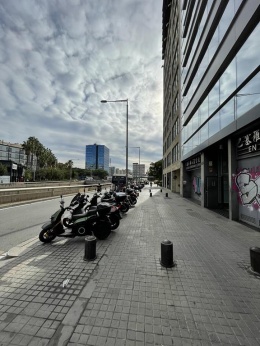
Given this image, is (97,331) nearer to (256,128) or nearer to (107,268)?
(107,268)

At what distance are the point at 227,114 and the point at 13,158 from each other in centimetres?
10604

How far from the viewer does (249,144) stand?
27.8ft

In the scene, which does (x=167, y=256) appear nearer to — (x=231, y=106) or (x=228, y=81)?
(x=231, y=106)

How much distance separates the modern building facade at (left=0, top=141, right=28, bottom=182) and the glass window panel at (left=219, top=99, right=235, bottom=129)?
66390 mm

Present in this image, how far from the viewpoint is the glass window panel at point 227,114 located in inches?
369

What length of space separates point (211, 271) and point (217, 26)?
13003 mm

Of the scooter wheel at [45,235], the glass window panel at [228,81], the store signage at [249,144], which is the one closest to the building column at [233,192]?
the store signage at [249,144]

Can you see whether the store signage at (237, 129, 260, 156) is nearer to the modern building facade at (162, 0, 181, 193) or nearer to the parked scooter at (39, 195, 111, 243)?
the parked scooter at (39, 195, 111, 243)

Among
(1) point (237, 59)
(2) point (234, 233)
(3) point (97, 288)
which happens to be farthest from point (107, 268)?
(1) point (237, 59)

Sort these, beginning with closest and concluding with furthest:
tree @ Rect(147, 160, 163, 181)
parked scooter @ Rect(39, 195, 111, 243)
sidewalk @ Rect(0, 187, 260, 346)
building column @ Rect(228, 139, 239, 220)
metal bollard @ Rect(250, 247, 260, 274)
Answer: sidewalk @ Rect(0, 187, 260, 346), metal bollard @ Rect(250, 247, 260, 274), parked scooter @ Rect(39, 195, 111, 243), building column @ Rect(228, 139, 239, 220), tree @ Rect(147, 160, 163, 181)

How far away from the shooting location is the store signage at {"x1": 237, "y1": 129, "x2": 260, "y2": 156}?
26.0 feet

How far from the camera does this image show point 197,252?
5477 mm

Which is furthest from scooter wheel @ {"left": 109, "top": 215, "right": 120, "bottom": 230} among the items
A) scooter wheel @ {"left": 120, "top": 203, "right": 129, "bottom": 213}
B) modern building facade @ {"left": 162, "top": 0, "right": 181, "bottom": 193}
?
modern building facade @ {"left": 162, "top": 0, "right": 181, "bottom": 193}

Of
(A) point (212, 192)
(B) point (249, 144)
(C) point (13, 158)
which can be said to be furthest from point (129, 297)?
(C) point (13, 158)
